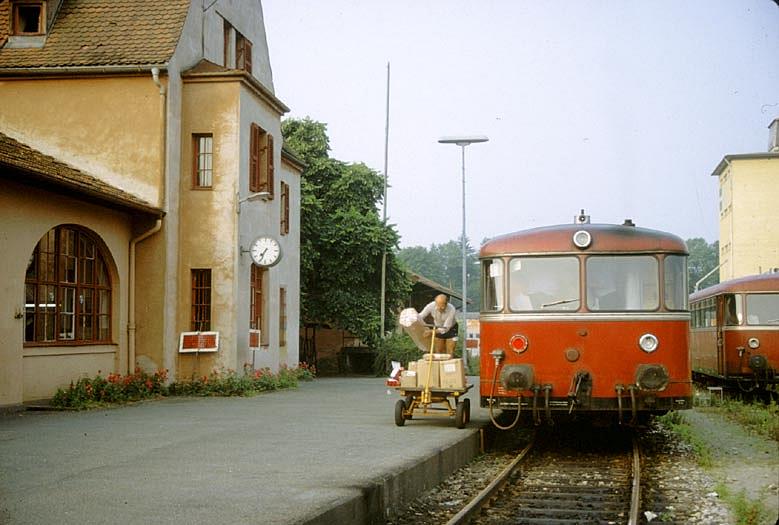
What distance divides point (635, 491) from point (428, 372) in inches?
167

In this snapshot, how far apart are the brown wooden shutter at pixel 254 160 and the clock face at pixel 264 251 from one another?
1488 mm

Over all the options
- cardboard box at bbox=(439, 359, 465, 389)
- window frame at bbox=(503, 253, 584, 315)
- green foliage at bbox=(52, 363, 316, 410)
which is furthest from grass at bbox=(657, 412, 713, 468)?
green foliage at bbox=(52, 363, 316, 410)

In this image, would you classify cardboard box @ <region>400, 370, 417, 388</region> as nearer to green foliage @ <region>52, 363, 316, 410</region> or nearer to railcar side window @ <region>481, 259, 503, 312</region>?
railcar side window @ <region>481, 259, 503, 312</region>

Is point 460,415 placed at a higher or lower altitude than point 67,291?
lower

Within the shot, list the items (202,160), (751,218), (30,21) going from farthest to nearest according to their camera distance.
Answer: (751,218), (30,21), (202,160)

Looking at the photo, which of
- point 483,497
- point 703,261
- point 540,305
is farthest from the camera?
point 703,261

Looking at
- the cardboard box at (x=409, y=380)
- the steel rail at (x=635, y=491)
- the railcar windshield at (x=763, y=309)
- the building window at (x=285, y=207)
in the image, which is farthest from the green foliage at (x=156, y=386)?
the railcar windshield at (x=763, y=309)

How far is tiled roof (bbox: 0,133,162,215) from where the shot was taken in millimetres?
15367

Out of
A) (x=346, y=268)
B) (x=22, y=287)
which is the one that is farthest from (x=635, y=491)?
(x=346, y=268)

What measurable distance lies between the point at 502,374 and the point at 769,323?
10.6m

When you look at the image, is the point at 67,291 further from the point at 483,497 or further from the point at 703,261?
the point at 703,261

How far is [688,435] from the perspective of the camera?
13.5 m

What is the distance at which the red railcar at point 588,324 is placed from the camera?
11.8m

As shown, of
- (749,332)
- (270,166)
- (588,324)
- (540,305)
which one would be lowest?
(749,332)
